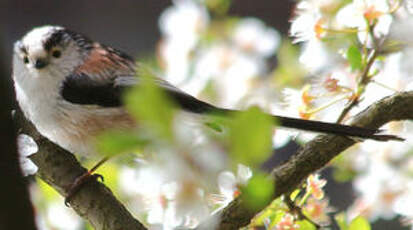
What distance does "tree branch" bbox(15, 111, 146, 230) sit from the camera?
0.96m

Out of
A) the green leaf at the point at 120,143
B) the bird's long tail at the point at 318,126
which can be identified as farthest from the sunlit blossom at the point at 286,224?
the green leaf at the point at 120,143

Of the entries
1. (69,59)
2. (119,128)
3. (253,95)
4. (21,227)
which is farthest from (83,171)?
(21,227)

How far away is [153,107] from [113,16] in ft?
10.3

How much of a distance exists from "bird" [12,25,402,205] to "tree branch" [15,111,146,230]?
0.11 ft

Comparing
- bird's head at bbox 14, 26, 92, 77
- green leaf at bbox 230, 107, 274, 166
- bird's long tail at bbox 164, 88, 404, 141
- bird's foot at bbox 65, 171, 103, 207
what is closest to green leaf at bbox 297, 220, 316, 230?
bird's long tail at bbox 164, 88, 404, 141

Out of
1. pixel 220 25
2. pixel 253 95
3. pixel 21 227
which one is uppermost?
pixel 21 227

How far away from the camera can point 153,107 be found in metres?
0.39

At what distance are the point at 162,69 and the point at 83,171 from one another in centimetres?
46

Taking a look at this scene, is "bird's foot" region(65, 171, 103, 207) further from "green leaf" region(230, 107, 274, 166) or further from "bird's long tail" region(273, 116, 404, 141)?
"green leaf" region(230, 107, 274, 166)

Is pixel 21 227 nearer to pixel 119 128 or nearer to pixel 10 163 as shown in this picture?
pixel 10 163

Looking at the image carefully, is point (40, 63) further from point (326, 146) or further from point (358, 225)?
point (358, 225)

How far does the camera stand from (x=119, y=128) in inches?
46.6

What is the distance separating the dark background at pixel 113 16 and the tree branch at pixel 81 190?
194 centimetres

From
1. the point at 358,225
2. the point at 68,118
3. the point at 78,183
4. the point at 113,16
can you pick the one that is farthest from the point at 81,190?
the point at 113,16
